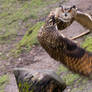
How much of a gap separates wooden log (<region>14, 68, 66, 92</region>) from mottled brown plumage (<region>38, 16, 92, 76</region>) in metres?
0.23

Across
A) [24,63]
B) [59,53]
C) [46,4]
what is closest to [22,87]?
[59,53]

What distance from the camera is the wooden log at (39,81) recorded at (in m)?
2.79

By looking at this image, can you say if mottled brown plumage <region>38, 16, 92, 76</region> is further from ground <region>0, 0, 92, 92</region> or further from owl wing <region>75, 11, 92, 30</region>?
ground <region>0, 0, 92, 92</region>

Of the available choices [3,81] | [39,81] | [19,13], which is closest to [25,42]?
[3,81]

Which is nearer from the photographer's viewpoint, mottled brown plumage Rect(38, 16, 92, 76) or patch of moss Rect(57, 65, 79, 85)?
mottled brown plumage Rect(38, 16, 92, 76)

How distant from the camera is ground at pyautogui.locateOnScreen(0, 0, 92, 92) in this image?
4.35m

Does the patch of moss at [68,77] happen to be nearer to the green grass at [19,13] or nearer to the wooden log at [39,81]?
the wooden log at [39,81]

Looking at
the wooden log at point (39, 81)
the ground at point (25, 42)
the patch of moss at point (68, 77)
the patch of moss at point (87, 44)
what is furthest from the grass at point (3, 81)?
the wooden log at point (39, 81)

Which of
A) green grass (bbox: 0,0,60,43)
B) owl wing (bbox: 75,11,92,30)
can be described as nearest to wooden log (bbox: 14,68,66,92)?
owl wing (bbox: 75,11,92,30)

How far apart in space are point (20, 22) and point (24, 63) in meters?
2.17

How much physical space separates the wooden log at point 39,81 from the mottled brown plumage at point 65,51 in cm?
23

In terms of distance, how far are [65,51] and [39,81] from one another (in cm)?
46

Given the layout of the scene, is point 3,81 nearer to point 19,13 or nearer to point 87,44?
point 87,44

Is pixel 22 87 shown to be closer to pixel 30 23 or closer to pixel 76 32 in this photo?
pixel 76 32
